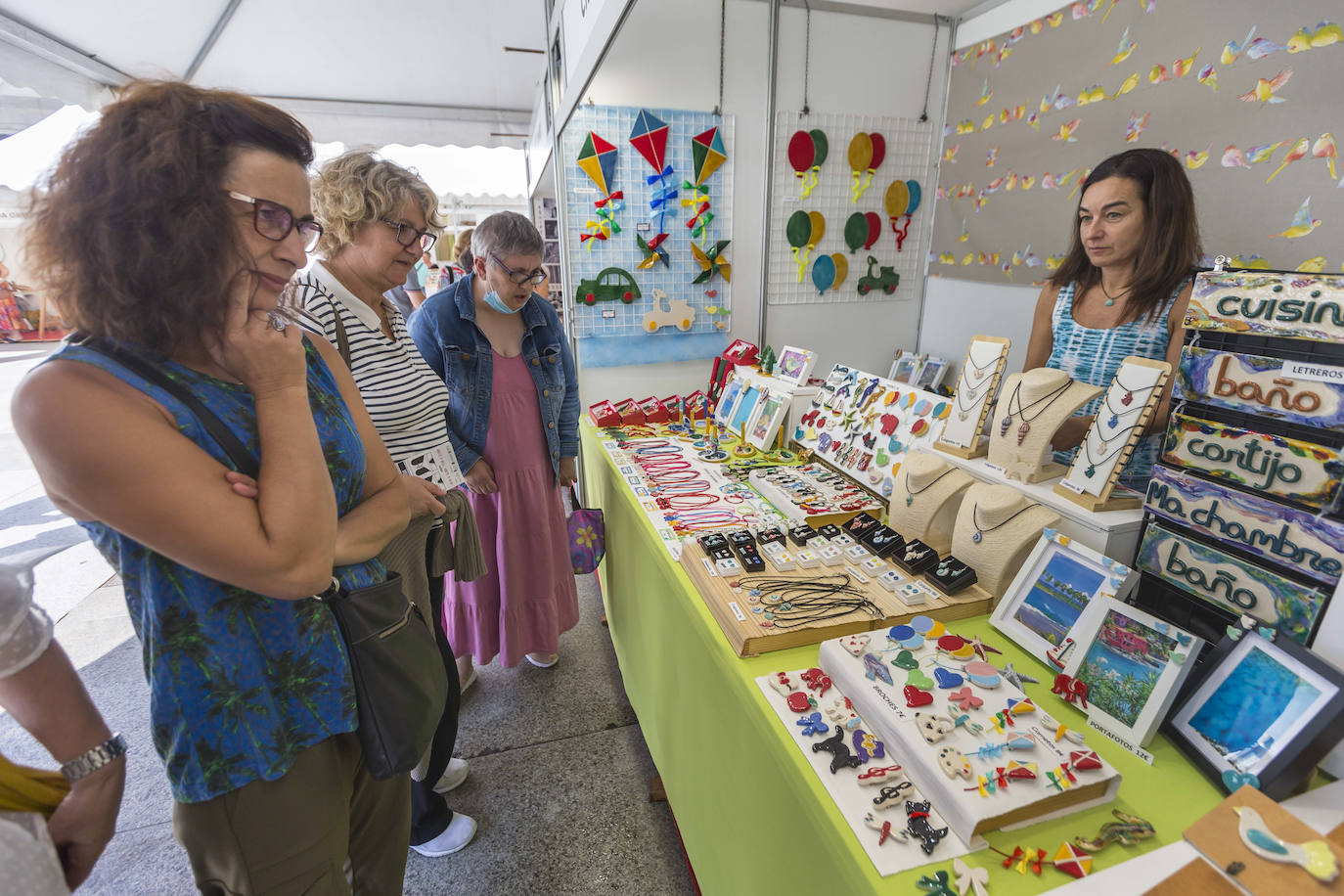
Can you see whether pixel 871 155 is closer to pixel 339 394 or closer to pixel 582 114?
pixel 582 114

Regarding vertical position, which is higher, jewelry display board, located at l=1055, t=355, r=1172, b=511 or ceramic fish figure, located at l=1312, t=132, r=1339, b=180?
ceramic fish figure, located at l=1312, t=132, r=1339, b=180

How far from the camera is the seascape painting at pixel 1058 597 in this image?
3.00ft

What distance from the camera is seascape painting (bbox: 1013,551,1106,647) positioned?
0.91 meters

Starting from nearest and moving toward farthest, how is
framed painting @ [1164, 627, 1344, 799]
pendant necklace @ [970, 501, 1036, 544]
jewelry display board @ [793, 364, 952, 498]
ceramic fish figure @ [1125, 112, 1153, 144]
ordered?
1. framed painting @ [1164, 627, 1344, 799]
2. pendant necklace @ [970, 501, 1036, 544]
3. jewelry display board @ [793, 364, 952, 498]
4. ceramic fish figure @ [1125, 112, 1153, 144]

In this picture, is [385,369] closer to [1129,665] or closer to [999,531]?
[999,531]

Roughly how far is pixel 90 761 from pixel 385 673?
1.10 ft

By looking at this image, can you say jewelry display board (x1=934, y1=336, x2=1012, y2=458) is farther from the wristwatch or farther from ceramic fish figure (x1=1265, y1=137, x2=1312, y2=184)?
the wristwatch

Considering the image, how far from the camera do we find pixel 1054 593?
96cm

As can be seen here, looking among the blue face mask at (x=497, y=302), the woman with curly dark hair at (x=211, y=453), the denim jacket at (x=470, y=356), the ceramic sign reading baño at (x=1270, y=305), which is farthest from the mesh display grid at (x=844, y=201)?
the woman with curly dark hair at (x=211, y=453)

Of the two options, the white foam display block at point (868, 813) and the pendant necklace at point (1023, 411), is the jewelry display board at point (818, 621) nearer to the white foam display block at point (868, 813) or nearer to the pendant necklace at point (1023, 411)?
the white foam display block at point (868, 813)

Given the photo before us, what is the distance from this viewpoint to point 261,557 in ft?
2.09

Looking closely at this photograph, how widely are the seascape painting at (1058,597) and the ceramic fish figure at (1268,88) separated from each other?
1835 mm

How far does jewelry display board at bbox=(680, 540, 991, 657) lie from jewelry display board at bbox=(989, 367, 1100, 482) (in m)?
0.30

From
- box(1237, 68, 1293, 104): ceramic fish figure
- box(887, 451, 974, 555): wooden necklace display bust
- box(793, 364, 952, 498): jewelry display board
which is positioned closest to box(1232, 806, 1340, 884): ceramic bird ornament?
box(887, 451, 974, 555): wooden necklace display bust
